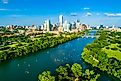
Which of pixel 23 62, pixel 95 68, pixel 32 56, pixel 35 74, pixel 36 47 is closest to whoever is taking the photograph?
pixel 35 74

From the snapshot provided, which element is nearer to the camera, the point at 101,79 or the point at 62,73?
the point at 62,73

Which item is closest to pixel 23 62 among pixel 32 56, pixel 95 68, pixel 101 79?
pixel 32 56

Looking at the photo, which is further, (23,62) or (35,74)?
(23,62)

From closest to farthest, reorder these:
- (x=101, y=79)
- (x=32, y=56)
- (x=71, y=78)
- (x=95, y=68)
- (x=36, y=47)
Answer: (x=71, y=78) → (x=101, y=79) → (x=95, y=68) → (x=32, y=56) → (x=36, y=47)

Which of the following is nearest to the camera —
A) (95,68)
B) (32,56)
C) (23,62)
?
(95,68)

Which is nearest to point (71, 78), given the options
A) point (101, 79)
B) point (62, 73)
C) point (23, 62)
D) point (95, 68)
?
point (62, 73)

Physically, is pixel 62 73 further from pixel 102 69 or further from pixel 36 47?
pixel 36 47

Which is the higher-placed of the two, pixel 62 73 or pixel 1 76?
Answer: pixel 62 73

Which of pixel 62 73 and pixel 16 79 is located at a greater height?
pixel 62 73

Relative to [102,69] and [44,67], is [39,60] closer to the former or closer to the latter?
[44,67]
